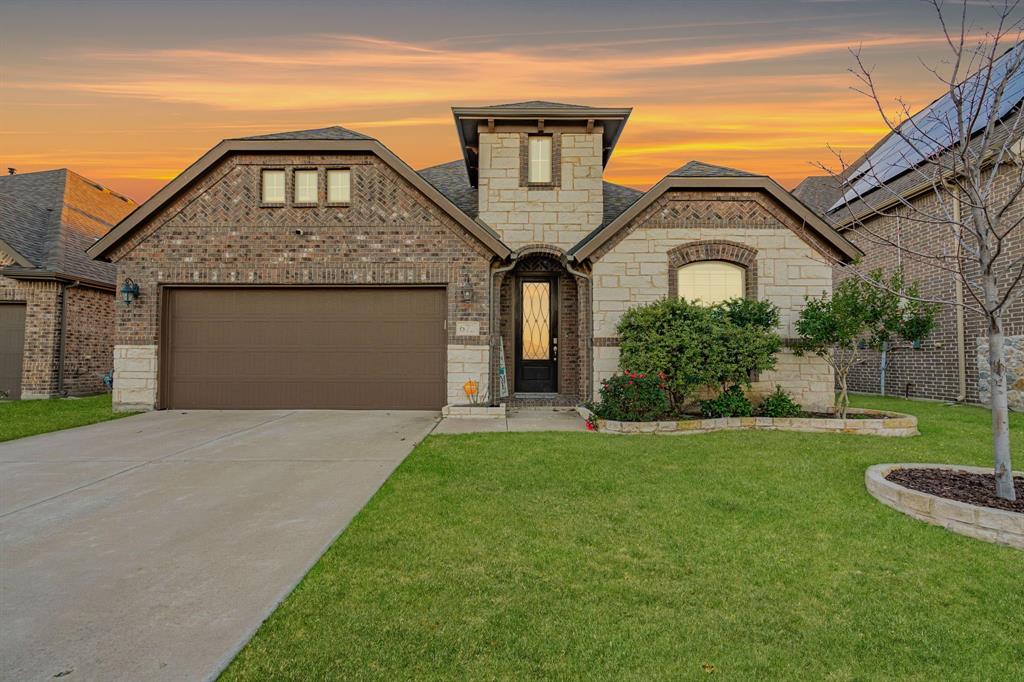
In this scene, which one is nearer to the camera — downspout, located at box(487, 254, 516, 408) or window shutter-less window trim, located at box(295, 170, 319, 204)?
downspout, located at box(487, 254, 516, 408)

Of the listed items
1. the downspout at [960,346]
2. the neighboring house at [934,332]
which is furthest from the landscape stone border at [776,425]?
the downspout at [960,346]

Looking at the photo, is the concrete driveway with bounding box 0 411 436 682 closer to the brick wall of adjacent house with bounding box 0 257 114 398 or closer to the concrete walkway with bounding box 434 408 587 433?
the concrete walkway with bounding box 434 408 587 433

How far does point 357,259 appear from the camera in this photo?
11102mm

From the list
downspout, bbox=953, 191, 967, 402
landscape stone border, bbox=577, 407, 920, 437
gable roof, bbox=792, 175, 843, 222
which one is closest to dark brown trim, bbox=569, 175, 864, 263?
landscape stone border, bbox=577, 407, 920, 437

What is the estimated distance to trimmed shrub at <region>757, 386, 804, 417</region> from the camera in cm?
949

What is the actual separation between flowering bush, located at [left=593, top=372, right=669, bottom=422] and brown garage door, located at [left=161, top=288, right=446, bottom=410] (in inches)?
152

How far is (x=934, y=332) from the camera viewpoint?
13930mm

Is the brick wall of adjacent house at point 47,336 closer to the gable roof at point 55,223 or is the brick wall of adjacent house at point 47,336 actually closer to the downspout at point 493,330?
the gable roof at point 55,223

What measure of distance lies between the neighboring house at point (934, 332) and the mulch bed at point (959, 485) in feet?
20.2

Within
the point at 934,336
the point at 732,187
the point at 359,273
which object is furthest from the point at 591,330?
the point at 934,336

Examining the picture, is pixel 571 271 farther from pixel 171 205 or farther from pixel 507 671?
pixel 507 671

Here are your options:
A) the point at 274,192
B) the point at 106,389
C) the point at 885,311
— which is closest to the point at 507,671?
the point at 885,311

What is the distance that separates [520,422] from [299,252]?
6.05 metres

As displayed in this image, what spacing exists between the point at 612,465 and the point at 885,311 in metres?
6.00
